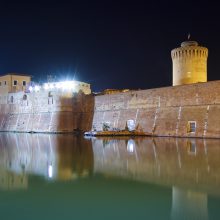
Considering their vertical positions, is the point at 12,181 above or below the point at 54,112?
below

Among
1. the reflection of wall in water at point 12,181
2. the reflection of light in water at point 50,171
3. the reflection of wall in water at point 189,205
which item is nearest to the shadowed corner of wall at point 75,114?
the reflection of light in water at point 50,171

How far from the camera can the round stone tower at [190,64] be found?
90.7 ft

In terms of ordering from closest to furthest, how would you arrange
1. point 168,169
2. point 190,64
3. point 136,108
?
point 168,169 → point 136,108 → point 190,64

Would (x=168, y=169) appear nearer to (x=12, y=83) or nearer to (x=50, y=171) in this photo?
(x=50, y=171)

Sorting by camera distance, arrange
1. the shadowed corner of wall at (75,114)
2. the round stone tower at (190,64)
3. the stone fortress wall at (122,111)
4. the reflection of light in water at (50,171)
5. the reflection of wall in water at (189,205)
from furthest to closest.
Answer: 1. the shadowed corner of wall at (75,114)
2. the round stone tower at (190,64)
3. the stone fortress wall at (122,111)
4. the reflection of light in water at (50,171)
5. the reflection of wall in water at (189,205)

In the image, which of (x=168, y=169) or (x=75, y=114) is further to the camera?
(x=75, y=114)

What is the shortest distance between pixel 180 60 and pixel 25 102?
18.0m

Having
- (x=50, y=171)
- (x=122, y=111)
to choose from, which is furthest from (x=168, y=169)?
(x=122, y=111)

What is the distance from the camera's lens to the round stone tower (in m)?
27.7

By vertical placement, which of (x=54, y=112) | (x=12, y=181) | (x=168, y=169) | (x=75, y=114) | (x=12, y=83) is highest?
(x=12, y=83)

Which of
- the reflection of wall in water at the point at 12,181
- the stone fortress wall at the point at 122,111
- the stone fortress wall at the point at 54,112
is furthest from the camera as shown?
the stone fortress wall at the point at 54,112

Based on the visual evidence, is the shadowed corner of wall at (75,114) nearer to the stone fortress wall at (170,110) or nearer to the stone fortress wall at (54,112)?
the stone fortress wall at (54,112)

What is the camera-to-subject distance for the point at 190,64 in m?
27.8

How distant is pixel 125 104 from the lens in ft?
90.0
